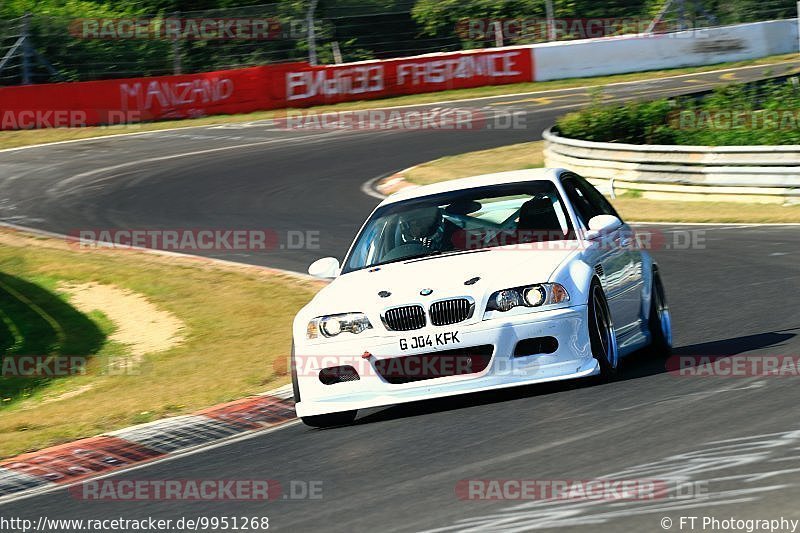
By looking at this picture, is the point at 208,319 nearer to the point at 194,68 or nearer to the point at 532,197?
the point at 532,197

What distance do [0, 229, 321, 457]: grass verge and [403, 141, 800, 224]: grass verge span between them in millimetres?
5713

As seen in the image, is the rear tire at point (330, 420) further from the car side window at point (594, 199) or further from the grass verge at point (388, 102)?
the grass verge at point (388, 102)

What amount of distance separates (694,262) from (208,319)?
17.2ft

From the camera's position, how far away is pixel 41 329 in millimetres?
14781

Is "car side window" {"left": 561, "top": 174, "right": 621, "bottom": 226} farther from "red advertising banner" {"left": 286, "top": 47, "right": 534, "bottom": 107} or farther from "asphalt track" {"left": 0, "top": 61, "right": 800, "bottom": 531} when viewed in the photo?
"red advertising banner" {"left": 286, "top": 47, "right": 534, "bottom": 107}

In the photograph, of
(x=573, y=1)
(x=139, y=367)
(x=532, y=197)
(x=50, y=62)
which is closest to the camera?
(x=532, y=197)

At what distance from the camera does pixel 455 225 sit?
29.2 feet

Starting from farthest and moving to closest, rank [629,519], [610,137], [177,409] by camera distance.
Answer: [610,137]
[177,409]
[629,519]

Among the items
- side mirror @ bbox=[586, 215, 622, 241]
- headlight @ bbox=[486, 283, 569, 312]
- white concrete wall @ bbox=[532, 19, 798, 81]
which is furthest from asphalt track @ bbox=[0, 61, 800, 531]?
white concrete wall @ bbox=[532, 19, 798, 81]

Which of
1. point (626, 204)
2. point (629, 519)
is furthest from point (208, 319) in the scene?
point (629, 519)

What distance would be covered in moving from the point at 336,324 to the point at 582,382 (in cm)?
155

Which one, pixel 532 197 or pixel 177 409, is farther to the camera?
pixel 177 409

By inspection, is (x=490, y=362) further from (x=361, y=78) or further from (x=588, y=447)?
(x=361, y=78)

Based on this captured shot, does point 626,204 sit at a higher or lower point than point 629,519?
lower
